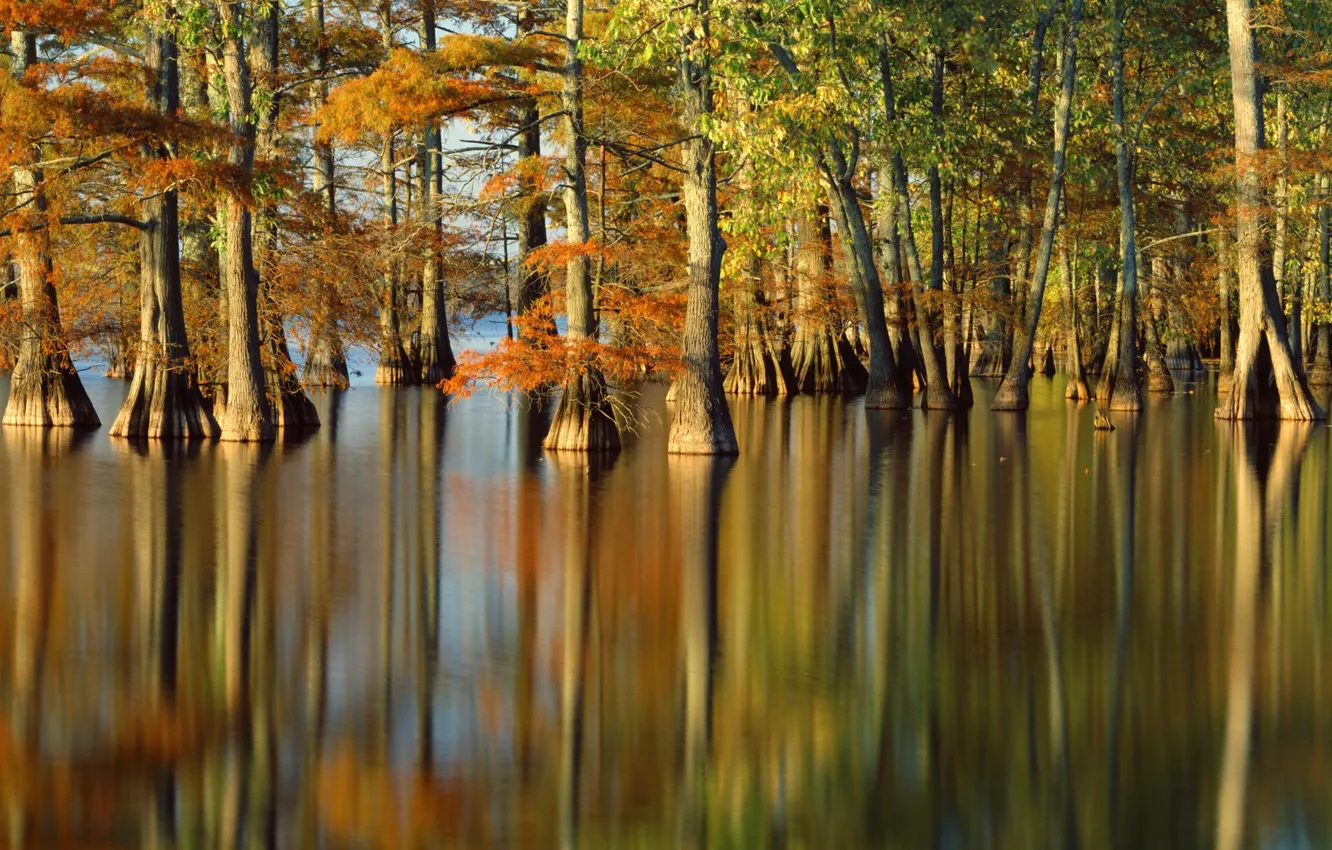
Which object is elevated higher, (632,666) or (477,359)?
(477,359)

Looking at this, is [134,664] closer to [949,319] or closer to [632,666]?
[632,666]

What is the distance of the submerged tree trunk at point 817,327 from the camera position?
135ft

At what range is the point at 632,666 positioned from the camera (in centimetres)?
952

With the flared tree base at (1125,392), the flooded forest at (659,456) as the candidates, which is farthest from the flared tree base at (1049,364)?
the flared tree base at (1125,392)

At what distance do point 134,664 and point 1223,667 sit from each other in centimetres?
620

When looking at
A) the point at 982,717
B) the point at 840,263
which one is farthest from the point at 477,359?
the point at 840,263

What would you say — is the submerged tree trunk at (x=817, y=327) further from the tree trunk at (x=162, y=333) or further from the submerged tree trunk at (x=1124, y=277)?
the tree trunk at (x=162, y=333)

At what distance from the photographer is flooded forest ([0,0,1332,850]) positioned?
24.1 ft

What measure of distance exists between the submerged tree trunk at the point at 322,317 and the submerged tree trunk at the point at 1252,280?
16.4 metres

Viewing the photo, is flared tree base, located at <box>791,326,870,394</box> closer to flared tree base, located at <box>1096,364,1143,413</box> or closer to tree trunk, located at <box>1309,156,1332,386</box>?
flared tree base, located at <box>1096,364,1143,413</box>

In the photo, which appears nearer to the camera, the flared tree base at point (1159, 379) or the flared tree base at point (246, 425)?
the flared tree base at point (246, 425)

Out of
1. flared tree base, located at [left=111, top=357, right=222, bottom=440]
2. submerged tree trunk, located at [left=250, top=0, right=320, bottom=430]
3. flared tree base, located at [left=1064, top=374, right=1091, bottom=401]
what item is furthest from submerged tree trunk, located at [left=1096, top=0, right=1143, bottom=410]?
flared tree base, located at [left=111, top=357, right=222, bottom=440]

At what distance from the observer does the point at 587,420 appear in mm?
24000

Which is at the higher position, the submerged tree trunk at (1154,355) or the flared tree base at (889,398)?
the submerged tree trunk at (1154,355)
